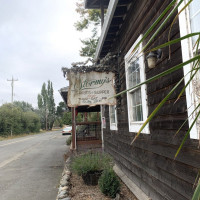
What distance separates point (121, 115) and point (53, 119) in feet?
200

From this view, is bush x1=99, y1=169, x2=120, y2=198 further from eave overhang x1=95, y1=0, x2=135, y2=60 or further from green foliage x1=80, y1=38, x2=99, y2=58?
green foliage x1=80, y1=38, x2=99, y2=58

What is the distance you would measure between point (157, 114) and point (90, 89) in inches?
80.7

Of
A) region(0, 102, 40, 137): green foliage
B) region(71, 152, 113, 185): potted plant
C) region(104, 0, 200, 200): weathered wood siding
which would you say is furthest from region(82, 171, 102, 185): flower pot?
region(0, 102, 40, 137): green foliage

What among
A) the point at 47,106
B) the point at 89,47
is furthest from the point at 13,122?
the point at 47,106

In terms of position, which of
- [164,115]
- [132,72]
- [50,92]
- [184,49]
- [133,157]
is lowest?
[133,157]

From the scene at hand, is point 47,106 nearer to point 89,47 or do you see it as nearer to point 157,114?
point 89,47

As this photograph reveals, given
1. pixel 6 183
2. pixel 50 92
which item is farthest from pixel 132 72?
pixel 50 92

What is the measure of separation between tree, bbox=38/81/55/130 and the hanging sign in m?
59.1

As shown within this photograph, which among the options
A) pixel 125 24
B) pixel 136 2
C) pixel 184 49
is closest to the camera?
pixel 184 49

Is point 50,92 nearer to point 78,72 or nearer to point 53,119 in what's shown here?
point 53,119

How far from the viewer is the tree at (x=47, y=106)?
6216cm

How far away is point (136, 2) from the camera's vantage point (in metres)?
3.94

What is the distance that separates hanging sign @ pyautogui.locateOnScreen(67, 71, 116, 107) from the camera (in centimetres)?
466

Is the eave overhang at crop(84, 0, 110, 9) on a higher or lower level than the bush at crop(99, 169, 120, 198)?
higher
